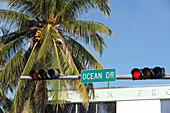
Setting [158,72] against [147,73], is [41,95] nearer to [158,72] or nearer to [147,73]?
[147,73]

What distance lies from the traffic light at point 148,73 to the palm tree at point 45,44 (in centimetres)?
587

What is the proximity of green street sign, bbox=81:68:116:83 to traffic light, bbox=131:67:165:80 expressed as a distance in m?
0.75

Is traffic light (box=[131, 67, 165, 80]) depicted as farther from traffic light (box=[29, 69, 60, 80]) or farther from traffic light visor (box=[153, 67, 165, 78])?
traffic light (box=[29, 69, 60, 80])

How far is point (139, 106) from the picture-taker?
24078 millimetres

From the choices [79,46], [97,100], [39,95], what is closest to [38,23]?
[79,46]

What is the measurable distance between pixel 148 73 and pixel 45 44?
711cm

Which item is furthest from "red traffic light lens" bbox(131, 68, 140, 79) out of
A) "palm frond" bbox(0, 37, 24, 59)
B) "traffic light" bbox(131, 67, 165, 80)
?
"palm frond" bbox(0, 37, 24, 59)

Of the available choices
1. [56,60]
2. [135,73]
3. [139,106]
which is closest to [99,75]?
[135,73]

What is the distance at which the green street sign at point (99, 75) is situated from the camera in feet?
42.9

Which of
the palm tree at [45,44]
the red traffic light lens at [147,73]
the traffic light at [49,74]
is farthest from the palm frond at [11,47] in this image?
the red traffic light lens at [147,73]

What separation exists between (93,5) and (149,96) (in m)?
6.99

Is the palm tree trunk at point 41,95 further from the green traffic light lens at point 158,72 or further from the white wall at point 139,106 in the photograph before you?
the green traffic light lens at point 158,72

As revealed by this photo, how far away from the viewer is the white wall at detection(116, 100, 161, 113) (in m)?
23.7

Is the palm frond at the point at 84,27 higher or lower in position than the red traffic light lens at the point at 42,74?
higher
